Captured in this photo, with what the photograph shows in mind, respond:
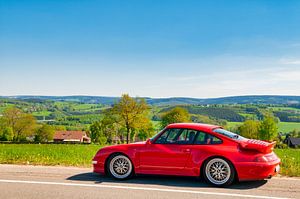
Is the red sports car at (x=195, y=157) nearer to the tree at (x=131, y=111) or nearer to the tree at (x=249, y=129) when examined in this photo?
the tree at (x=131, y=111)

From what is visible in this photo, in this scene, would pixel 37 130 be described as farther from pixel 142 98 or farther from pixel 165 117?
pixel 142 98

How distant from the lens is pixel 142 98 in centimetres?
5506

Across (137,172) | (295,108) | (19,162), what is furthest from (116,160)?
(295,108)

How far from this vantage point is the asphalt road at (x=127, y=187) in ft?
20.8

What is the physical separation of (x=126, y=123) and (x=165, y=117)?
1740cm

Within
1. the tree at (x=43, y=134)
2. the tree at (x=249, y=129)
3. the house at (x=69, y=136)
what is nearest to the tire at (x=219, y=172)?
the tree at (x=249, y=129)

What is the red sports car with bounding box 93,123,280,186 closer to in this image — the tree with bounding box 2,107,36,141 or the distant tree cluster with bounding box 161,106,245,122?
the tree with bounding box 2,107,36,141

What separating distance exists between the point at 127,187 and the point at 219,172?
194 cm

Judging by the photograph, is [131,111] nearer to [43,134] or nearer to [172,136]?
[172,136]

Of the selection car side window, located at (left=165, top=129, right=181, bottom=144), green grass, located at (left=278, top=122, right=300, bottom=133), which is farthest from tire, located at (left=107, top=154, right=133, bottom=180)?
green grass, located at (left=278, top=122, right=300, bottom=133)

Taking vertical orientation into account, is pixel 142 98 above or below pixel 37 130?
above

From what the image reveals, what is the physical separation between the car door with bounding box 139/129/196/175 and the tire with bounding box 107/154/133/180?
32cm

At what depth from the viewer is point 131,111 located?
175 ft

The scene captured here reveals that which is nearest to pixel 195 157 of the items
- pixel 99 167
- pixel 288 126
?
pixel 99 167
